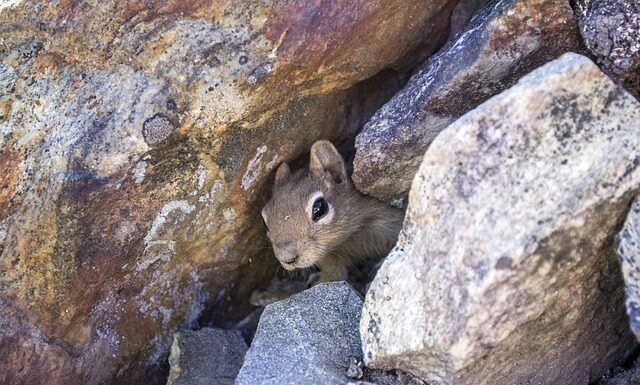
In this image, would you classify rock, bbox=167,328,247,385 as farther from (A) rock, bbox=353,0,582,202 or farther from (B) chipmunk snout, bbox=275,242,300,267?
(A) rock, bbox=353,0,582,202

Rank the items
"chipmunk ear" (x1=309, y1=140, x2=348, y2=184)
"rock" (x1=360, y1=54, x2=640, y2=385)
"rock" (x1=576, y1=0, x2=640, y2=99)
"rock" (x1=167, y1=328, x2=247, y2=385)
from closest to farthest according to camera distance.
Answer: "rock" (x1=360, y1=54, x2=640, y2=385) < "rock" (x1=576, y1=0, x2=640, y2=99) < "rock" (x1=167, y1=328, x2=247, y2=385) < "chipmunk ear" (x1=309, y1=140, x2=348, y2=184)

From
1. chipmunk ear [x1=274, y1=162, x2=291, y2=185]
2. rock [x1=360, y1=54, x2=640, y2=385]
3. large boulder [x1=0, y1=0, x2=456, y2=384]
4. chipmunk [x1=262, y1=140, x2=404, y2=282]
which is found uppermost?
large boulder [x1=0, y1=0, x2=456, y2=384]

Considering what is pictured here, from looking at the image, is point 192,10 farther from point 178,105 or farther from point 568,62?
point 568,62

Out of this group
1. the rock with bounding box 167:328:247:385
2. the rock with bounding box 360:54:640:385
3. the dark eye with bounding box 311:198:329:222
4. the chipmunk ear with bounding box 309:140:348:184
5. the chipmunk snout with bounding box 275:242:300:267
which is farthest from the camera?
the dark eye with bounding box 311:198:329:222

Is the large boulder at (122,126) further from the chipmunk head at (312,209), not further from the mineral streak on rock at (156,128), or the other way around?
the chipmunk head at (312,209)

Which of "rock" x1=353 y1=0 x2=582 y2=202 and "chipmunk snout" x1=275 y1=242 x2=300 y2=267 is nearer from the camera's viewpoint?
"rock" x1=353 y1=0 x2=582 y2=202

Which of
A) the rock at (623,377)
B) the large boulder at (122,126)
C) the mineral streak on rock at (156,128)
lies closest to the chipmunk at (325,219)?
the large boulder at (122,126)

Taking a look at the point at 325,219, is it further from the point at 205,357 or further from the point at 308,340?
the point at 308,340

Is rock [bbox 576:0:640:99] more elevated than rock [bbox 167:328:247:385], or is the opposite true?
rock [bbox 576:0:640:99]

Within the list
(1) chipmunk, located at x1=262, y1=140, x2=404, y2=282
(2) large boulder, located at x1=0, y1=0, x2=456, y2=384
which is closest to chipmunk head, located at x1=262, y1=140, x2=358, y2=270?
(1) chipmunk, located at x1=262, y1=140, x2=404, y2=282
